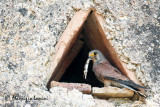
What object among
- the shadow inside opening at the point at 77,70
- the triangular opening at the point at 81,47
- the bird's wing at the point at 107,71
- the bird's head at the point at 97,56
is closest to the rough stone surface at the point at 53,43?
the triangular opening at the point at 81,47

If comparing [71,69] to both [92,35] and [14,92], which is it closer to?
[92,35]

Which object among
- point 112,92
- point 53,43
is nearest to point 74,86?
point 112,92

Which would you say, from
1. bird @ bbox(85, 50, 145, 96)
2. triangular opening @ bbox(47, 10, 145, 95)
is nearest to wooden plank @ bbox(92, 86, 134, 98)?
bird @ bbox(85, 50, 145, 96)

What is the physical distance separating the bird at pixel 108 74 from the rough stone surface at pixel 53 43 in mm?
152

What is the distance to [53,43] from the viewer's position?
13.3 feet

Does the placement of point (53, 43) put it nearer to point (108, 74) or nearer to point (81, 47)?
point (108, 74)

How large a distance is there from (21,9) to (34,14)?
168 mm

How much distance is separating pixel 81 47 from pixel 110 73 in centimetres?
129

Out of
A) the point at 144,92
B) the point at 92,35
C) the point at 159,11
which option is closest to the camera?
the point at 144,92

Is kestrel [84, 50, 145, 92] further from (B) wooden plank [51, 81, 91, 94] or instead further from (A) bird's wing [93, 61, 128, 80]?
(B) wooden plank [51, 81, 91, 94]

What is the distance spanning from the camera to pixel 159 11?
4270 mm

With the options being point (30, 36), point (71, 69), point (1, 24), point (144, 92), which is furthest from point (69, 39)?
point (71, 69)

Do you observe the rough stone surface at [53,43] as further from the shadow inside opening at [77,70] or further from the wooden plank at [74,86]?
the shadow inside opening at [77,70]

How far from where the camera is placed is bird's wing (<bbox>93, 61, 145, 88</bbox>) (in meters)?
4.00
